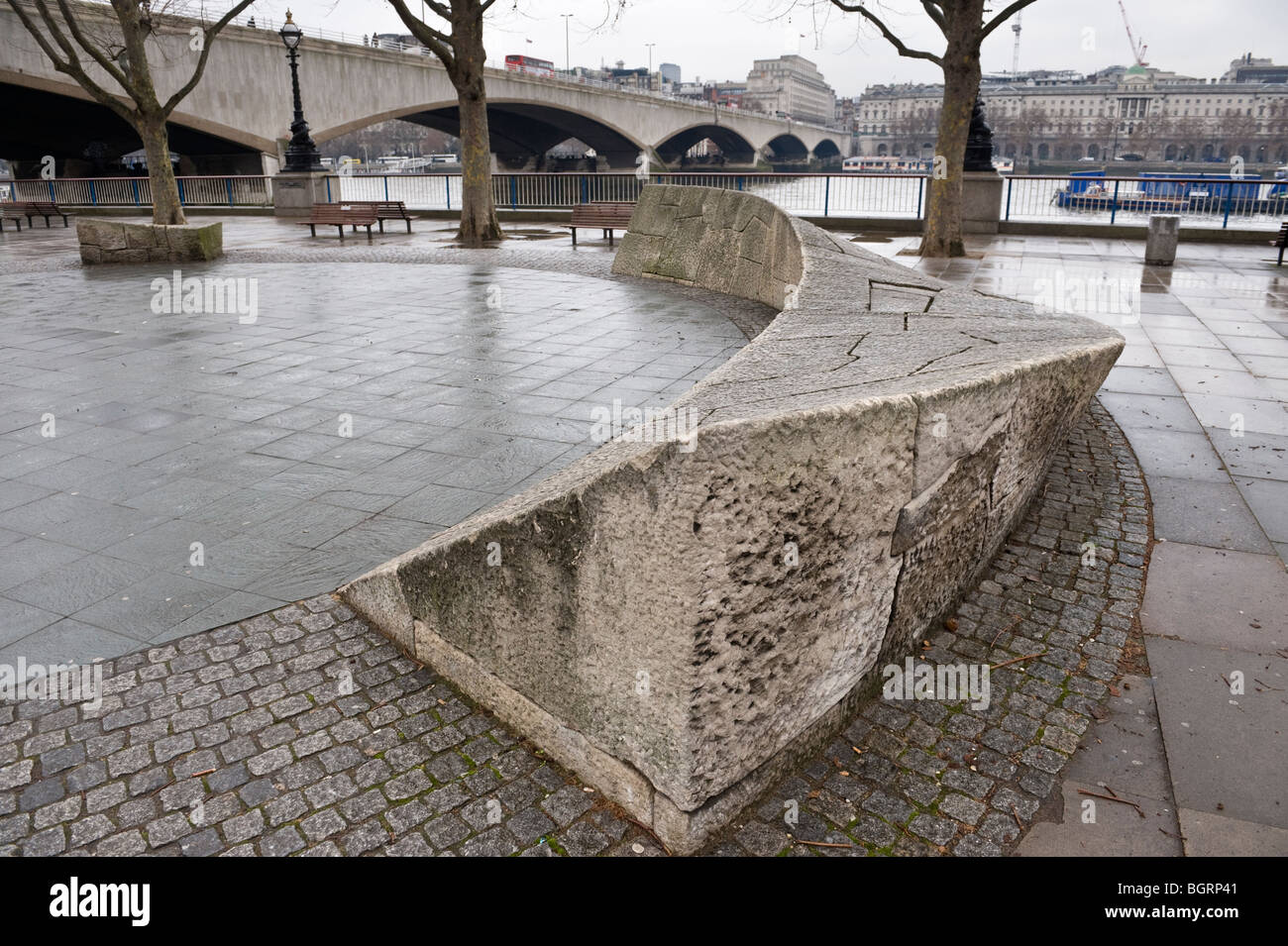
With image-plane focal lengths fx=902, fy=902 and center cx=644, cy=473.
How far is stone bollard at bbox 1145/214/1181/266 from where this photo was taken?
14414mm

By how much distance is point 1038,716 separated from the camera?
124 inches

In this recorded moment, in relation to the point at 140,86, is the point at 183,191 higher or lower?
lower

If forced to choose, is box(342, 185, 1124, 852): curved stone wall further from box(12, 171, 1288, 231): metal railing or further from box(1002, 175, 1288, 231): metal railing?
box(1002, 175, 1288, 231): metal railing

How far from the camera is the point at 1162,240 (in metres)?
14.5

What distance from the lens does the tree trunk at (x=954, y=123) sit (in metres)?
14.0

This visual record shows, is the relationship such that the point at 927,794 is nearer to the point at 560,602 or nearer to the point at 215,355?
the point at 560,602

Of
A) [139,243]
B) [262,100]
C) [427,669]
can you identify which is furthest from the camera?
[262,100]

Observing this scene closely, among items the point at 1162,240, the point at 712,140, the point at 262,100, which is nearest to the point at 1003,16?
the point at 1162,240

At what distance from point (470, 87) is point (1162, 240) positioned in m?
12.8

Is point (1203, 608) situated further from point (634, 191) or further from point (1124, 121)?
point (1124, 121)

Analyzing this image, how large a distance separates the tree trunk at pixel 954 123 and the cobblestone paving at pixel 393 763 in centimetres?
1291

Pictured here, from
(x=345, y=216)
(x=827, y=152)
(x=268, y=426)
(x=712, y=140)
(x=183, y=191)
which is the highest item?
(x=827, y=152)

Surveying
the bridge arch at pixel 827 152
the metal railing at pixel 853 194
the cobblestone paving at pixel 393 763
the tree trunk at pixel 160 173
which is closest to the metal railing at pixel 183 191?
the metal railing at pixel 853 194

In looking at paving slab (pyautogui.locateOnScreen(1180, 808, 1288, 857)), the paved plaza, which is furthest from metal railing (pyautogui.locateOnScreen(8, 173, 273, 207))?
paving slab (pyautogui.locateOnScreen(1180, 808, 1288, 857))
